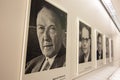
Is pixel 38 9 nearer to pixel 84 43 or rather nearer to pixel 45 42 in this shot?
pixel 45 42

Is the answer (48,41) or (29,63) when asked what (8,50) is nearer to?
(29,63)

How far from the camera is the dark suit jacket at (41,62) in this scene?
1.10 metres

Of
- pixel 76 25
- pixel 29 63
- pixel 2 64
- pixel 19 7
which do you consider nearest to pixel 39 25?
pixel 19 7

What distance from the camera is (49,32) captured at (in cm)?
141

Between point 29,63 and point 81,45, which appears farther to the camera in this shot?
point 81,45

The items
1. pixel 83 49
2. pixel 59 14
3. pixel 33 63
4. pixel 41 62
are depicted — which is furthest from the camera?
pixel 83 49

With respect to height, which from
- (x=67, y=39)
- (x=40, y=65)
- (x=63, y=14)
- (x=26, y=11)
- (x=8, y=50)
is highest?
(x=63, y=14)

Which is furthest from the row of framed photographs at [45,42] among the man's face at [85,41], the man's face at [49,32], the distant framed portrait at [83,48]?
the man's face at [85,41]

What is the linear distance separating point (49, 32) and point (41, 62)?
35cm

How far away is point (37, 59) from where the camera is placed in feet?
4.00

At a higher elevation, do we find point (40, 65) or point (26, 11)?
point (26, 11)

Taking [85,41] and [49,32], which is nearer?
[49,32]

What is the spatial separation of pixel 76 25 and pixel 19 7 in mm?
1296

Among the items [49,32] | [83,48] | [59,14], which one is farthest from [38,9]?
[83,48]
